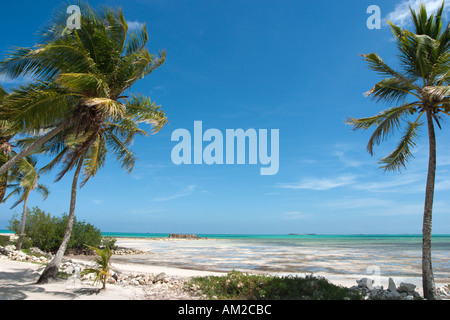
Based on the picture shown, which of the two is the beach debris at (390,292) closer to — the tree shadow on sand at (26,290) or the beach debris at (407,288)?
the beach debris at (407,288)

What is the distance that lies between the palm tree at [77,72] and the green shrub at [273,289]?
20.8ft

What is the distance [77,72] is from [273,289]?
8.77m

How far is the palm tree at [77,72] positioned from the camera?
304 inches

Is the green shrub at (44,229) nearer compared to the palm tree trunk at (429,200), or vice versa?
the palm tree trunk at (429,200)

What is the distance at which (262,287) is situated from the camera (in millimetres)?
9016

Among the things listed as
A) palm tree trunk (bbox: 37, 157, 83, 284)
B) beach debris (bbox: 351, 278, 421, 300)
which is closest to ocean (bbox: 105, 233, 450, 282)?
beach debris (bbox: 351, 278, 421, 300)

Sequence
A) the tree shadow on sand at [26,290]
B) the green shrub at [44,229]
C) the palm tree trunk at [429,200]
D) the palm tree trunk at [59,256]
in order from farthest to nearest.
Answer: the green shrub at [44,229], the palm tree trunk at [59,256], the palm tree trunk at [429,200], the tree shadow on sand at [26,290]

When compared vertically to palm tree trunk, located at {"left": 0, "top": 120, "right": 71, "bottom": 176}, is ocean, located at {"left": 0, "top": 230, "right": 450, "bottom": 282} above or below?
below

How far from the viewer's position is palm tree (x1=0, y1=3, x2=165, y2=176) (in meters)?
7.71

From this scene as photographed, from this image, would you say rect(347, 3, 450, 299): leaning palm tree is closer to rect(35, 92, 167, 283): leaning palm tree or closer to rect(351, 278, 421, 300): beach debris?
rect(351, 278, 421, 300): beach debris

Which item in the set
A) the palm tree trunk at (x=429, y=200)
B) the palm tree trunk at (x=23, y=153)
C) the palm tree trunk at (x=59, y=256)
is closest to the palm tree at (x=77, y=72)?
the palm tree trunk at (x=23, y=153)

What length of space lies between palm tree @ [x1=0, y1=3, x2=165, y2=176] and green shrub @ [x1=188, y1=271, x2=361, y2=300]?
20.8 ft
